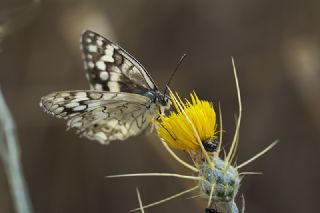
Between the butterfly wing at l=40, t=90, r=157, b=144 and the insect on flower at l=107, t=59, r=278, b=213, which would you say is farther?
the butterfly wing at l=40, t=90, r=157, b=144

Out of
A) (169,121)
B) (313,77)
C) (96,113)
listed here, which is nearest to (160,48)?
(313,77)

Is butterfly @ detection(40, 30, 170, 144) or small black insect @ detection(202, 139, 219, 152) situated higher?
butterfly @ detection(40, 30, 170, 144)

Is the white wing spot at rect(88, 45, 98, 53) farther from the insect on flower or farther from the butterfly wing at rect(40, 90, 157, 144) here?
the insect on flower

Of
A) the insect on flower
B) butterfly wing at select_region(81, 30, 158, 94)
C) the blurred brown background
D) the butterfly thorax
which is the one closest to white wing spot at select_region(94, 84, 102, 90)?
butterfly wing at select_region(81, 30, 158, 94)

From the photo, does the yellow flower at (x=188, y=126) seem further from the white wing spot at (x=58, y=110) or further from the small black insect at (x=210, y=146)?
the white wing spot at (x=58, y=110)

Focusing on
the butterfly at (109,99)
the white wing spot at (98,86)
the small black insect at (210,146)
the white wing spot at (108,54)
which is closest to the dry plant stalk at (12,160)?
the butterfly at (109,99)

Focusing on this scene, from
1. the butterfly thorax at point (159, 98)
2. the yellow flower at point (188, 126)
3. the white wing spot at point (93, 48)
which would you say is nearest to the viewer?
the yellow flower at point (188, 126)
